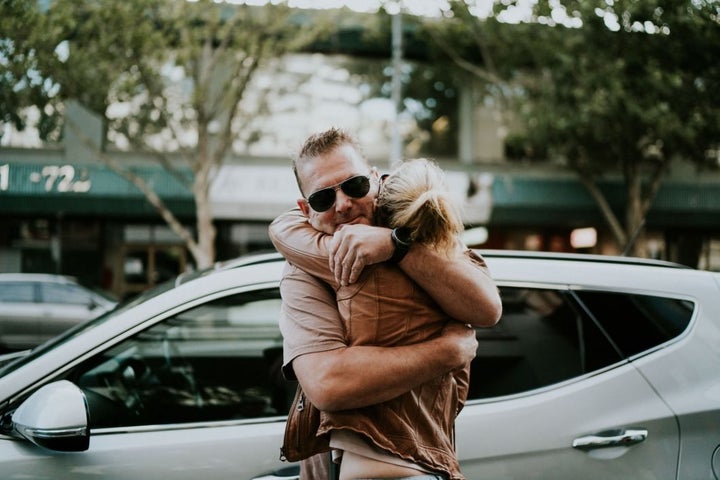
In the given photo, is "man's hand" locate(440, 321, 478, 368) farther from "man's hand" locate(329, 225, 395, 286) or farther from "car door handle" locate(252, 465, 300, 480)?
"car door handle" locate(252, 465, 300, 480)

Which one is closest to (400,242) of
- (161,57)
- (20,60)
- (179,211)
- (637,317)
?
(637,317)

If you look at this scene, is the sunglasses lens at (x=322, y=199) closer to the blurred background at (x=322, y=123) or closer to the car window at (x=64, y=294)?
the blurred background at (x=322, y=123)

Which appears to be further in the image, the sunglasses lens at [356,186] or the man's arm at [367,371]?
the sunglasses lens at [356,186]

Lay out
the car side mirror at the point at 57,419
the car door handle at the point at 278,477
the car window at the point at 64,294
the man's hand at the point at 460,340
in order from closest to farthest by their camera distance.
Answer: the man's hand at the point at 460,340
the car side mirror at the point at 57,419
the car door handle at the point at 278,477
the car window at the point at 64,294

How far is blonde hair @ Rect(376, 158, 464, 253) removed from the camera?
1.59 m

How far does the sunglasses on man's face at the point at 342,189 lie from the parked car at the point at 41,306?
11437mm

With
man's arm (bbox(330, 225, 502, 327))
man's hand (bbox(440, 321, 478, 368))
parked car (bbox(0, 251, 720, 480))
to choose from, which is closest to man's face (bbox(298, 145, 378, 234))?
man's arm (bbox(330, 225, 502, 327))

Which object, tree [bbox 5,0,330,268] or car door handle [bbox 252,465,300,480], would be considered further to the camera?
tree [bbox 5,0,330,268]

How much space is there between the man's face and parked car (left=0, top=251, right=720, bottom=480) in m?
0.79

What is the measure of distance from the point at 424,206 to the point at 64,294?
41.1ft

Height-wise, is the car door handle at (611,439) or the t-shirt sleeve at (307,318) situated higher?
the t-shirt sleeve at (307,318)

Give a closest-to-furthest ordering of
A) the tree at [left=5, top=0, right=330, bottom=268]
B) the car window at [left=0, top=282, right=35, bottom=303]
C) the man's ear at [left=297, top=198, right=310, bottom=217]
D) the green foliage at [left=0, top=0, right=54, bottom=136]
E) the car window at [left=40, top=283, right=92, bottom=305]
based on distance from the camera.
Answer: the man's ear at [left=297, top=198, right=310, bottom=217], the green foliage at [left=0, top=0, right=54, bottom=136], the tree at [left=5, top=0, right=330, bottom=268], the car window at [left=0, top=282, right=35, bottom=303], the car window at [left=40, top=283, right=92, bottom=305]

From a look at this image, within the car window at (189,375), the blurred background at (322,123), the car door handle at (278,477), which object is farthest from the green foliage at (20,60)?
the car door handle at (278,477)

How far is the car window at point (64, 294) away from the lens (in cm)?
1258
